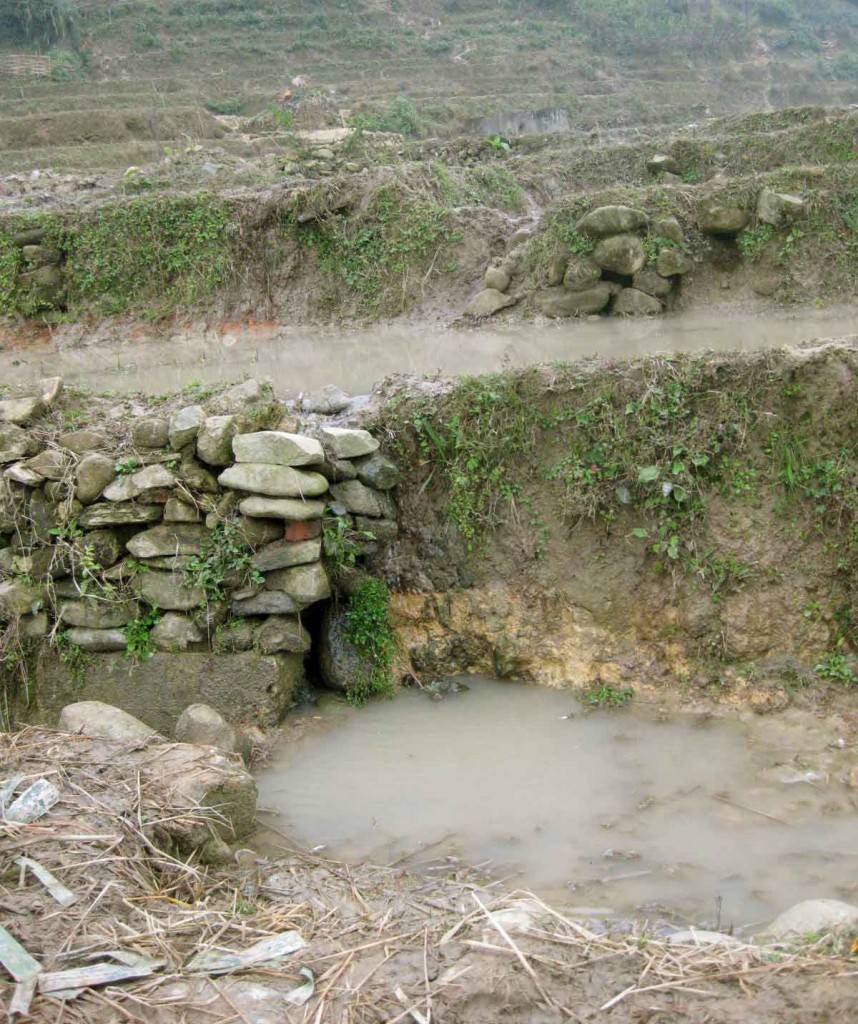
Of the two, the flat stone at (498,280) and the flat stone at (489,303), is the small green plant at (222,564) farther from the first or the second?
the flat stone at (498,280)

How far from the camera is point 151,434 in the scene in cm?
548

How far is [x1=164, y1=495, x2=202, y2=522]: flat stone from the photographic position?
540cm

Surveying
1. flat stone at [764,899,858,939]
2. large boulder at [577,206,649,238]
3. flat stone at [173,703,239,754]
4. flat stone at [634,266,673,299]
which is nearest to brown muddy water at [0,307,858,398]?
flat stone at [634,266,673,299]

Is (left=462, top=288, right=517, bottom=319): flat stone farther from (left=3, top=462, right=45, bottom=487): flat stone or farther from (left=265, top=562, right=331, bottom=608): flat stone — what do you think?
(left=3, top=462, right=45, bottom=487): flat stone

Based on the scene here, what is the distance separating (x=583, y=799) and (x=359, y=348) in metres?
5.62

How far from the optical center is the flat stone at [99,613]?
18.0 ft

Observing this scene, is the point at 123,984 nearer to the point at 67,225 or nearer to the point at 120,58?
the point at 67,225

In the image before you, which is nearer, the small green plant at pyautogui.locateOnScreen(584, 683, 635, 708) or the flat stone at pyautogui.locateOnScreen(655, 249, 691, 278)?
the small green plant at pyautogui.locateOnScreen(584, 683, 635, 708)

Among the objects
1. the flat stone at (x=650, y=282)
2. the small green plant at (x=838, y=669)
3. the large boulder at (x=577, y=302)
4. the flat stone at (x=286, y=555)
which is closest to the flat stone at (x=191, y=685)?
the flat stone at (x=286, y=555)

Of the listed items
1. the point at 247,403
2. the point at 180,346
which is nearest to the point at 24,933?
the point at 247,403

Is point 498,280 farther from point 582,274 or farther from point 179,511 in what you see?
point 179,511

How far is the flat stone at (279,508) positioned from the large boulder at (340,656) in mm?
706

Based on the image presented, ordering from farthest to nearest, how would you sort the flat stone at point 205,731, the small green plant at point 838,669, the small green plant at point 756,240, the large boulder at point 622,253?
the small green plant at point 756,240 < the large boulder at point 622,253 < the small green plant at point 838,669 < the flat stone at point 205,731

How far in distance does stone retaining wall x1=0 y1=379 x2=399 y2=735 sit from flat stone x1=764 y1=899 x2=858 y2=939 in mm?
2951
